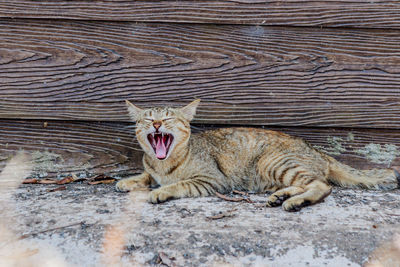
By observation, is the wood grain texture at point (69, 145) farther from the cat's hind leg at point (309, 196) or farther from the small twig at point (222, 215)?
the cat's hind leg at point (309, 196)

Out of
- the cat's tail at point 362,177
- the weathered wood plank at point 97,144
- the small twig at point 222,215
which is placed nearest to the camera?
the small twig at point 222,215

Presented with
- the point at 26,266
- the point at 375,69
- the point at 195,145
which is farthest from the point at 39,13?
the point at 375,69

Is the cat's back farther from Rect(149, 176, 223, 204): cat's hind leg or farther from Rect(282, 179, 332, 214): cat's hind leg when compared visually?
Rect(282, 179, 332, 214): cat's hind leg

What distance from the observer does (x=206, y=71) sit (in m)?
3.60

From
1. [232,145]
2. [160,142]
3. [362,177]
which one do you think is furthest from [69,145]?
[362,177]

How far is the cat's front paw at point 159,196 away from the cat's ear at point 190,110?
785mm

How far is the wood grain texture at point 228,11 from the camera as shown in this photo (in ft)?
11.3

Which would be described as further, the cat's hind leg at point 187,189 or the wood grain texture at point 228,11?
the wood grain texture at point 228,11

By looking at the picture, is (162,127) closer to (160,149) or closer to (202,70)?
(160,149)

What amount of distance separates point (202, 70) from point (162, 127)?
→ 2.09ft

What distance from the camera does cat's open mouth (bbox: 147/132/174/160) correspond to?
353cm

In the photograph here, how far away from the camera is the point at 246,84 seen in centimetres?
362

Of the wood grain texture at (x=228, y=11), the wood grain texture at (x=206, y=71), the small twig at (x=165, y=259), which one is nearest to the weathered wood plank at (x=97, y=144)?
the wood grain texture at (x=206, y=71)

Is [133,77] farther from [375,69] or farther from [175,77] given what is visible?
[375,69]
